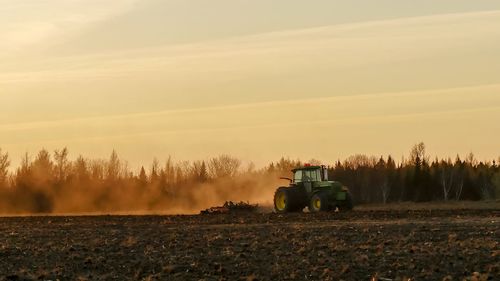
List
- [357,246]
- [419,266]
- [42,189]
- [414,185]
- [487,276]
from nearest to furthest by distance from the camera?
[487,276], [419,266], [357,246], [42,189], [414,185]

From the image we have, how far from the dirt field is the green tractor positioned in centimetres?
1138

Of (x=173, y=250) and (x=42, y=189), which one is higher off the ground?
(x=42, y=189)

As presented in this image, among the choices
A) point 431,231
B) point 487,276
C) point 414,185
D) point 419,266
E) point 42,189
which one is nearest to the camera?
point 487,276

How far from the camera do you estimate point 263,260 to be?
22734 millimetres

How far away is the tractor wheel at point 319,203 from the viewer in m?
46.1

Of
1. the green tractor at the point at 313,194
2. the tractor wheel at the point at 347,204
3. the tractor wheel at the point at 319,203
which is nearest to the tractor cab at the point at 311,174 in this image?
the green tractor at the point at 313,194

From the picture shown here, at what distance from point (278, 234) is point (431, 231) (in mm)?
5843

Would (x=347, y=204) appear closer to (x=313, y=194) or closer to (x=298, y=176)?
(x=313, y=194)

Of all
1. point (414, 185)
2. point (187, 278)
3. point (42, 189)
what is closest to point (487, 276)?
point (187, 278)

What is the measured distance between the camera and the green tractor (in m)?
46.9

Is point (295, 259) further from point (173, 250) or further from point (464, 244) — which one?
point (464, 244)

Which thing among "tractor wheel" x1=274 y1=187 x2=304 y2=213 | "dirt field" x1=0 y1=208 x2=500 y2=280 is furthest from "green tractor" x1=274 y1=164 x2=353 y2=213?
"dirt field" x1=0 y1=208 x2=500 y2=280

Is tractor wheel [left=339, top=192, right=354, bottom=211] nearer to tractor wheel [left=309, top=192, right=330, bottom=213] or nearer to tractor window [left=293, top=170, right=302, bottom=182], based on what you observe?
tractor wheel [left=309, top=192, right=330, bottom=213]

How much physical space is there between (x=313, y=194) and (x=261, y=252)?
2371 centimetres
